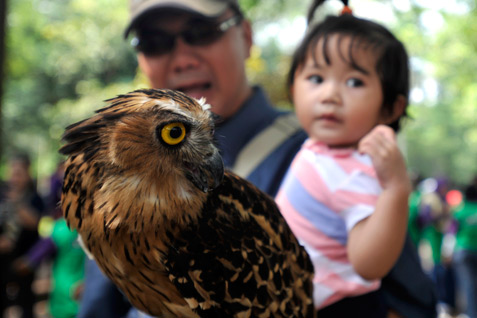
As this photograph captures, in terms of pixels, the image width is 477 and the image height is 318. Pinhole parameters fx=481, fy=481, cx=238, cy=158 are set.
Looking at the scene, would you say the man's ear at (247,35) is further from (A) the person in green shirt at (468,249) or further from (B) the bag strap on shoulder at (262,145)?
(A) the person in green shirt at (468,249)

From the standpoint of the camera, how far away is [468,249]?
898 centimetres

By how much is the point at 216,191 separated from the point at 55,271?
5.83 metres

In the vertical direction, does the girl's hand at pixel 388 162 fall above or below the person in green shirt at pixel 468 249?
above

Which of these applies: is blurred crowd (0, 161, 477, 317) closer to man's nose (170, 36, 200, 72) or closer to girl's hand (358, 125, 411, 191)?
man's nose (170, 36, 200, 72)

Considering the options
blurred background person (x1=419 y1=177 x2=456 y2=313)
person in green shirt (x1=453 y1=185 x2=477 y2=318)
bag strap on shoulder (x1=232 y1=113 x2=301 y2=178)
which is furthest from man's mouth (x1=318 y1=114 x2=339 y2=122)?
blurred background person (x1=419 y1=177 x2=456 y2=313)

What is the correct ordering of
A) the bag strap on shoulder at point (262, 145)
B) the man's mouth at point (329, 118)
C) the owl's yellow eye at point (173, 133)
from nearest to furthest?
the owl's yellow eye at point (173, 133) → the man's mouth at point (329, 118) → the bag strap on shoulder at point (262, 145)

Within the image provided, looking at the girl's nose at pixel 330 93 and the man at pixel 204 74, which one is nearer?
the girl's nose at pixel 330 93

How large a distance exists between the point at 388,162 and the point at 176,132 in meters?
0.85

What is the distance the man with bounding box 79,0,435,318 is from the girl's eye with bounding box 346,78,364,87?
2.19 feet

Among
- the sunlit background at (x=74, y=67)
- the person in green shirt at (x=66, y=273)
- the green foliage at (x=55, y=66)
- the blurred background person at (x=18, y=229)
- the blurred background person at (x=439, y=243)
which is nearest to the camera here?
the person in green shirt at (x=66, y=273)

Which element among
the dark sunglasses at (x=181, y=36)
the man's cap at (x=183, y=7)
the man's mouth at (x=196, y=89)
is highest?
the man's cap at (x=183, y=7)

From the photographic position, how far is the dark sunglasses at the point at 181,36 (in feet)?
8.55

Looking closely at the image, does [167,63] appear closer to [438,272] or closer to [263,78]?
[438,272]

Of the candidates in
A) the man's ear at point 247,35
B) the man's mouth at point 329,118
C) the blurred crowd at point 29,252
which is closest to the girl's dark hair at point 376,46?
the man's mouth at point 329,118
